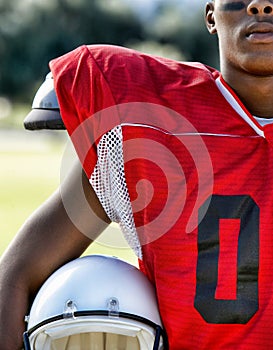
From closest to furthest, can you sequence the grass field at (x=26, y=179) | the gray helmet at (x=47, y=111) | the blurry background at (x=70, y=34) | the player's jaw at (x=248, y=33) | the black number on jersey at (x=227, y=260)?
the black number on jersey at (x=227, y=260) < the player's jaw at (x=248, y=33) < the gray helmet at (x=47, y=111) < the grass field at (x=26, y=179) < the blurry background at (x=70, y=34)

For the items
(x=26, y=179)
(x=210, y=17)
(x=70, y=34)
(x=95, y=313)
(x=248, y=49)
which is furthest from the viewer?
(x=70, y=34)

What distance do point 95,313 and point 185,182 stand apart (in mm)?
355

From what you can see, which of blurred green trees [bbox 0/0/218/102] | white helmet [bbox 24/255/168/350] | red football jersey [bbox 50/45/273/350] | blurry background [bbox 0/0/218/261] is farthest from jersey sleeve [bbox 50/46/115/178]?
blurred green trees [bbox 0/0/218/102]

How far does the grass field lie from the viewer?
7048 millimetres

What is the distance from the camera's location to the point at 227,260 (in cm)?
202

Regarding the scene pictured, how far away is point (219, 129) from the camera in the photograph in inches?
83.6

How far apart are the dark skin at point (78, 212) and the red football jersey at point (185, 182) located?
0.06m

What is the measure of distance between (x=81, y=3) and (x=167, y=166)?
110ft

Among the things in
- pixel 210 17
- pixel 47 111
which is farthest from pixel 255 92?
pixel 47 111

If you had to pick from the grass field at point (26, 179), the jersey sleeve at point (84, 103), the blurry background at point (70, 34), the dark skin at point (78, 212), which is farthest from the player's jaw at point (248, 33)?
the blurry background at point (70, 34)

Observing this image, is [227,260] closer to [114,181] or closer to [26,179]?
[114,181]

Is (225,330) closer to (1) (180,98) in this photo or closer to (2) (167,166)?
(2) (167,166)

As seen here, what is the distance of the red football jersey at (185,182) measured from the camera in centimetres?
201

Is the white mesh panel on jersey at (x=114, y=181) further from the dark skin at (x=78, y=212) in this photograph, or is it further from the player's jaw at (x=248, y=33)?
the player's jaw at (x=248, y=33)
